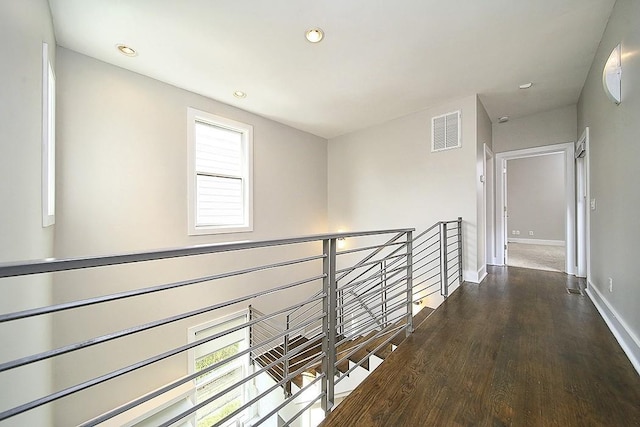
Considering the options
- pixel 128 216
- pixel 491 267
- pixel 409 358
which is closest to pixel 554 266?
pixel 491 267

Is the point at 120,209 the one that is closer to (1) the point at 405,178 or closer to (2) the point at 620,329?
(1) the point at 405,178

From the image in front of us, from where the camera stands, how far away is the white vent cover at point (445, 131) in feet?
11.3

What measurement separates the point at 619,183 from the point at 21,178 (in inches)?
161

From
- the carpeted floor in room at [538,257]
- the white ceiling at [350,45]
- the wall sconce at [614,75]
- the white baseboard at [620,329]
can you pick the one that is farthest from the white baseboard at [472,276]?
the white ceiling at [350,45]

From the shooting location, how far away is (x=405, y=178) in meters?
4.04

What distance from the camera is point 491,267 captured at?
13.9ft

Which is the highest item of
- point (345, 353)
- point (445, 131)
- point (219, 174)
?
point (445, 131)

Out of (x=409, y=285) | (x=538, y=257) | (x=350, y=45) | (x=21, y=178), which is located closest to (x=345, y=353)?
(x=409, y=285)

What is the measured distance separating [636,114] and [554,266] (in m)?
3.67

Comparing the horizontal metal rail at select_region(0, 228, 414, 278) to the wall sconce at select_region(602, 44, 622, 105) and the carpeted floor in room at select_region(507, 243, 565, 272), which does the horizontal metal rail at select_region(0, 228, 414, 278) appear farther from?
the carpeted floor in room at select_region(507, 243, 565, 272)

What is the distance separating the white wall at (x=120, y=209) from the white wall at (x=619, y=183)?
3874 mm

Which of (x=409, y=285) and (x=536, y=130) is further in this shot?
(x=536, y=130)

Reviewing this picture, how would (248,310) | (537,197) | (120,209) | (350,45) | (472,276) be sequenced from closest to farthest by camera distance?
1. (350,45)
2. (120,209)
3. (472,276)
4. (248,310)
5. (537,197)

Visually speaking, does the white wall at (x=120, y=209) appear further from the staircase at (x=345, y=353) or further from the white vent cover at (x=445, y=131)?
the white vent cover at (x=445, y=131)
